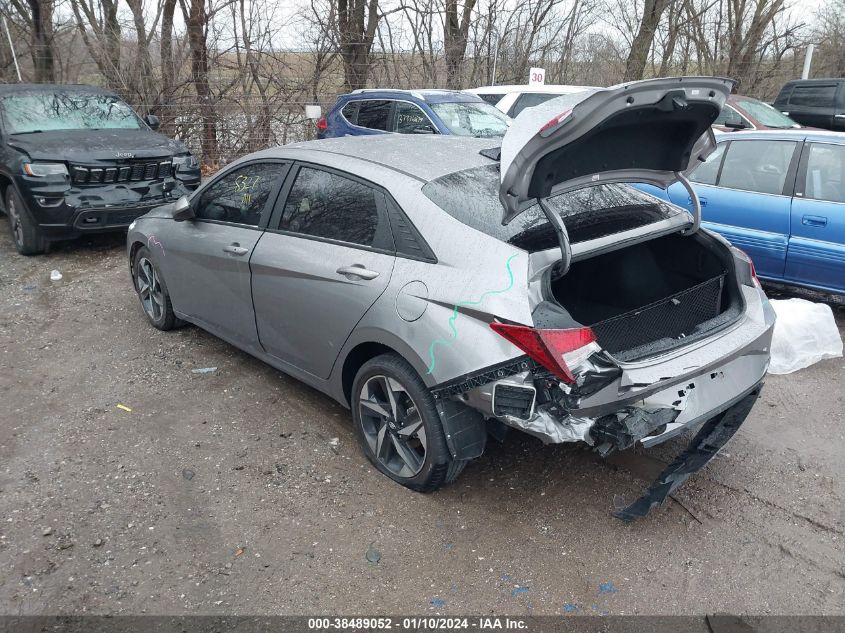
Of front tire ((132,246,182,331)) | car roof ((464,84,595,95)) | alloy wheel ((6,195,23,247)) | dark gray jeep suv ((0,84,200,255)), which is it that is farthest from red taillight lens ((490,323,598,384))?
car roof ((464,84,595,95))

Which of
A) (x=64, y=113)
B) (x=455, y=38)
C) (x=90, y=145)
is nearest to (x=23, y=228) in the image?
(x=90, y=145)

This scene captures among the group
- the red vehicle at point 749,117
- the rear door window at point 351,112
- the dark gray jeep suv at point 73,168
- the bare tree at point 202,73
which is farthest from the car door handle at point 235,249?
the bare tree at point 202,73

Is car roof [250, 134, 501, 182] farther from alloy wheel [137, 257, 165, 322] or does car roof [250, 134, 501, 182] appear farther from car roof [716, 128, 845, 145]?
car roof [716, 128, 845, 145]

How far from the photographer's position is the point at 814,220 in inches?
215

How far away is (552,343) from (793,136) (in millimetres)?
4479

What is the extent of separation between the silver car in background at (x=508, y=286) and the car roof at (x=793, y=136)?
112 inches

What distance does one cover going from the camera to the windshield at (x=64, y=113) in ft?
25.8

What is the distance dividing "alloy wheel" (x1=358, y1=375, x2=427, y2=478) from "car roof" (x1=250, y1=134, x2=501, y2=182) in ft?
3.59

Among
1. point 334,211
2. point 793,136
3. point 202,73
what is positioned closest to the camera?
point 334,211

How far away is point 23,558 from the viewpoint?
3.06m

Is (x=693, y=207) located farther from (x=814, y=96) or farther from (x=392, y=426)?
(x=814, y=96)

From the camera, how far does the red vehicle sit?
34.0 feet

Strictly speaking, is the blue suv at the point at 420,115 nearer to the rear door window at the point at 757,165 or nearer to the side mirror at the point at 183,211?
the rear door window at the point at 757,165

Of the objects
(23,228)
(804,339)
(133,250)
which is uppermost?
(133,250)
